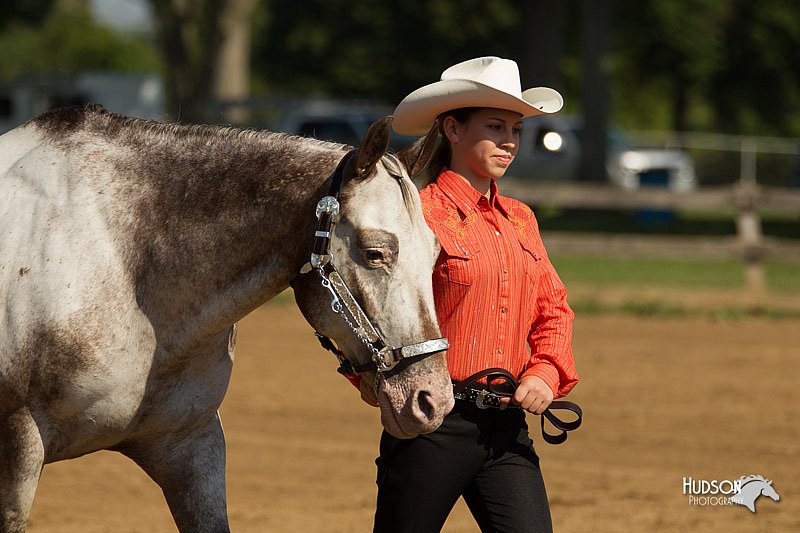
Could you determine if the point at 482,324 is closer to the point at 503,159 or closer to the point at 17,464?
the point at 503,159

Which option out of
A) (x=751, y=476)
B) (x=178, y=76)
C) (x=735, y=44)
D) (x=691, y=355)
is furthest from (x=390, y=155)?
(x=735, y=44)

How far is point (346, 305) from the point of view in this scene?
3051 mm

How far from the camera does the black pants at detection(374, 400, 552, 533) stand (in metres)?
3.23

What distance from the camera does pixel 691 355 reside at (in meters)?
9.56

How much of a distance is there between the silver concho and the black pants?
26.4 inches

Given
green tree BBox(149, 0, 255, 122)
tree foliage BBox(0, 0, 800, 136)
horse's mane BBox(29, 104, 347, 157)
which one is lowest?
horse's mane BBox(29, 104, 347, 157)

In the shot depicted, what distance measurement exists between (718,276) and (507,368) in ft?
41.7

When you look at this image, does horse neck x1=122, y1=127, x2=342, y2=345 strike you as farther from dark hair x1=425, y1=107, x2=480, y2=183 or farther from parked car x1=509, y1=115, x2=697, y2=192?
parked car x1=509, y1=115, x2=697, y2=192

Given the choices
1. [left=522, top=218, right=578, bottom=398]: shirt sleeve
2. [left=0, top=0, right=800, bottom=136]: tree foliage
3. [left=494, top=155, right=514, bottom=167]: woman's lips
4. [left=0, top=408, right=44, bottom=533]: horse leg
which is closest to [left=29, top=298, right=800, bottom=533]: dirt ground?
[left=0, top=408, right=44, bottom=533]: horse leg

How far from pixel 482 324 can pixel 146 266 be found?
3.21 ft

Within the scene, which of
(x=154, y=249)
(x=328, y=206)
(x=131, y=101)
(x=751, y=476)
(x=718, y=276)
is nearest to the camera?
(x=328, y=206)

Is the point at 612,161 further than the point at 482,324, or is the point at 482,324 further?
the point at 612,161

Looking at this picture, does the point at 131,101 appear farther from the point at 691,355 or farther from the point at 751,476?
the point at 751,476

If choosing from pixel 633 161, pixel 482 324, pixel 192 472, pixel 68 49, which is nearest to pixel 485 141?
pixel 482 324
